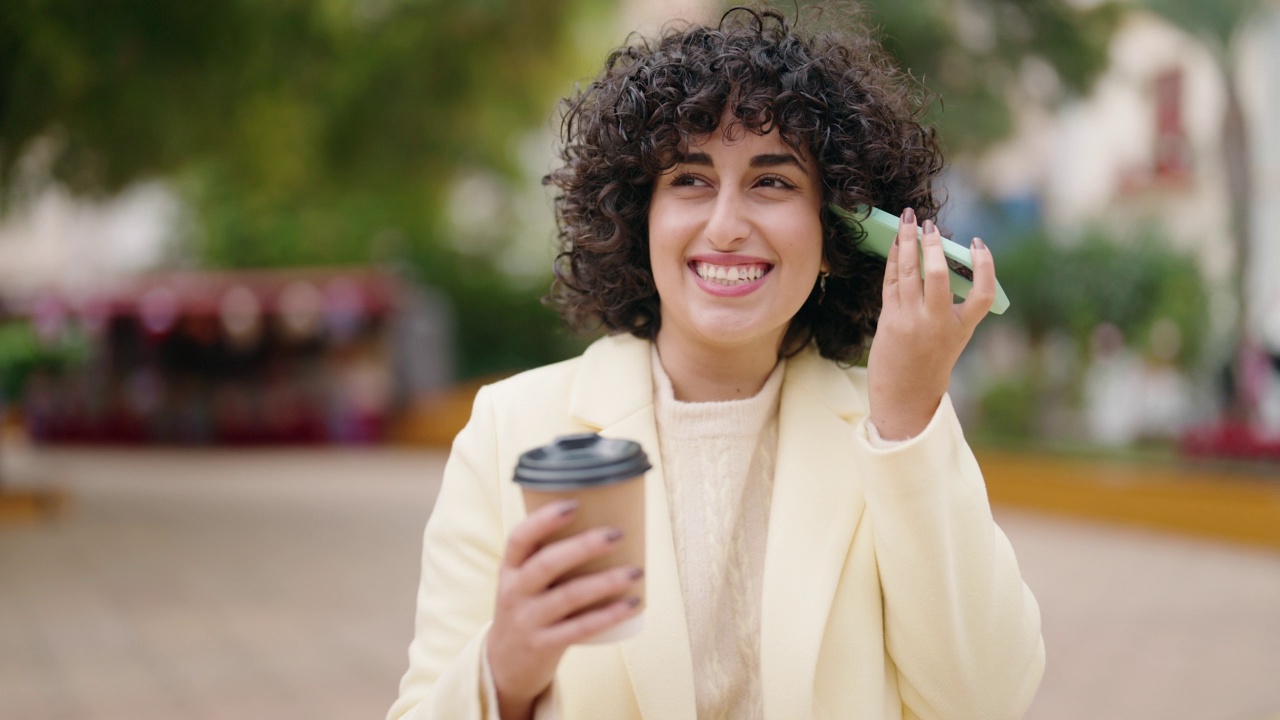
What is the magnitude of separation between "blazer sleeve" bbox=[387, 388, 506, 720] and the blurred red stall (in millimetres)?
11197

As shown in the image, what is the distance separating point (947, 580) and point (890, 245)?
0.50 metres

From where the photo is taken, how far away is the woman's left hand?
4.75 ft

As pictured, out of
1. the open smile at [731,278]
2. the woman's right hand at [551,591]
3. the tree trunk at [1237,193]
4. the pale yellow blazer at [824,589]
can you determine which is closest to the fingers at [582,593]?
the woman's right hand at [551,591]

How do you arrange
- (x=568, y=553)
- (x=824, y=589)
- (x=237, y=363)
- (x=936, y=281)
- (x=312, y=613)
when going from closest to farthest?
(x=568, y=553) < (x=936, y=281) < (x=824, y=589) < (x=312, y=613) < (x=237, y=363)

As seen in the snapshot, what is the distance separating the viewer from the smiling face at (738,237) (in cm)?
161

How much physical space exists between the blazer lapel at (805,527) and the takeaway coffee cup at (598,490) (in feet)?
1.39

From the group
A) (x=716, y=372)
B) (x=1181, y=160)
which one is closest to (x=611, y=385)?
(x=716, y=372)

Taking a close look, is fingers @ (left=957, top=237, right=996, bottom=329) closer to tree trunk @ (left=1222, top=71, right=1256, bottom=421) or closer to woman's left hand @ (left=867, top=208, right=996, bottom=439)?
woman's left hand @ (left=867, top=208, right=996, bottom=439)

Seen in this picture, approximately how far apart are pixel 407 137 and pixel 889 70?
26.7 ft

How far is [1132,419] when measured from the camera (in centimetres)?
822

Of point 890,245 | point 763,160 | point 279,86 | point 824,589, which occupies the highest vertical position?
point 279,86

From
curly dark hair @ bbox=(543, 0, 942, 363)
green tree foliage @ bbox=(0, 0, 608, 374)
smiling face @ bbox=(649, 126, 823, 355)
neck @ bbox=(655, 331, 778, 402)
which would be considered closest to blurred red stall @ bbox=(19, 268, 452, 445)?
green tree foliage @ bbox=(0, 0, 608, 374)

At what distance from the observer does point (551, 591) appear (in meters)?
1.17

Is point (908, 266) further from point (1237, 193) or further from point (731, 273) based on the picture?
point (1237, 193)
